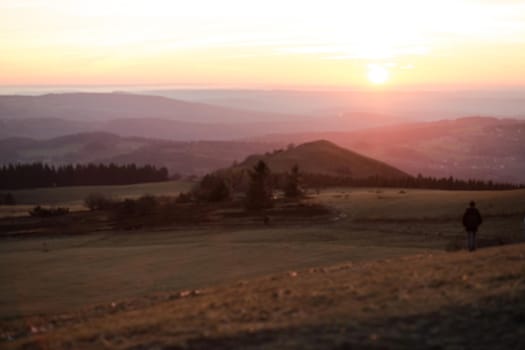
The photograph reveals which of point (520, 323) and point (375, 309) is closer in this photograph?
point (520, 323)

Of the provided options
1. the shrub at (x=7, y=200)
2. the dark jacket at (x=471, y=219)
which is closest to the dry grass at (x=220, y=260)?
the dark jacket at (x=471, y=219)

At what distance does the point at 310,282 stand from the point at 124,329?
24.3 ft

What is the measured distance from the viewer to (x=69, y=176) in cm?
16688

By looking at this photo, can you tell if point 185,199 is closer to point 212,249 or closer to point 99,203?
point 99,203

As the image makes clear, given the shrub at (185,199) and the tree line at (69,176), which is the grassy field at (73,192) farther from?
the shrub at (185,199)

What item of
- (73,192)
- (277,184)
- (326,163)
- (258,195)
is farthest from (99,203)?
(326,163)

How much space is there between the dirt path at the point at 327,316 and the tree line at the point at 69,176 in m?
143

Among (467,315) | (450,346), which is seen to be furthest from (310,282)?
(450,346)

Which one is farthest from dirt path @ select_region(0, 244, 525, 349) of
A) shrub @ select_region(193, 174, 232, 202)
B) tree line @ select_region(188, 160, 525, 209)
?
shrub @ select_region(193, 174, 232, 202)

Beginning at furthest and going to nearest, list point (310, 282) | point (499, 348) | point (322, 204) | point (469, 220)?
point (322, 204)
point (469, 220)
point (310, 282)
point (499, 348)

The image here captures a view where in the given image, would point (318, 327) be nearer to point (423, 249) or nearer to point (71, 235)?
point (423, 249)

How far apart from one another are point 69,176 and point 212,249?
132997 mm

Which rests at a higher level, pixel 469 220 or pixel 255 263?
pixel 469 220

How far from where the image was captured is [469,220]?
98.2 feet
